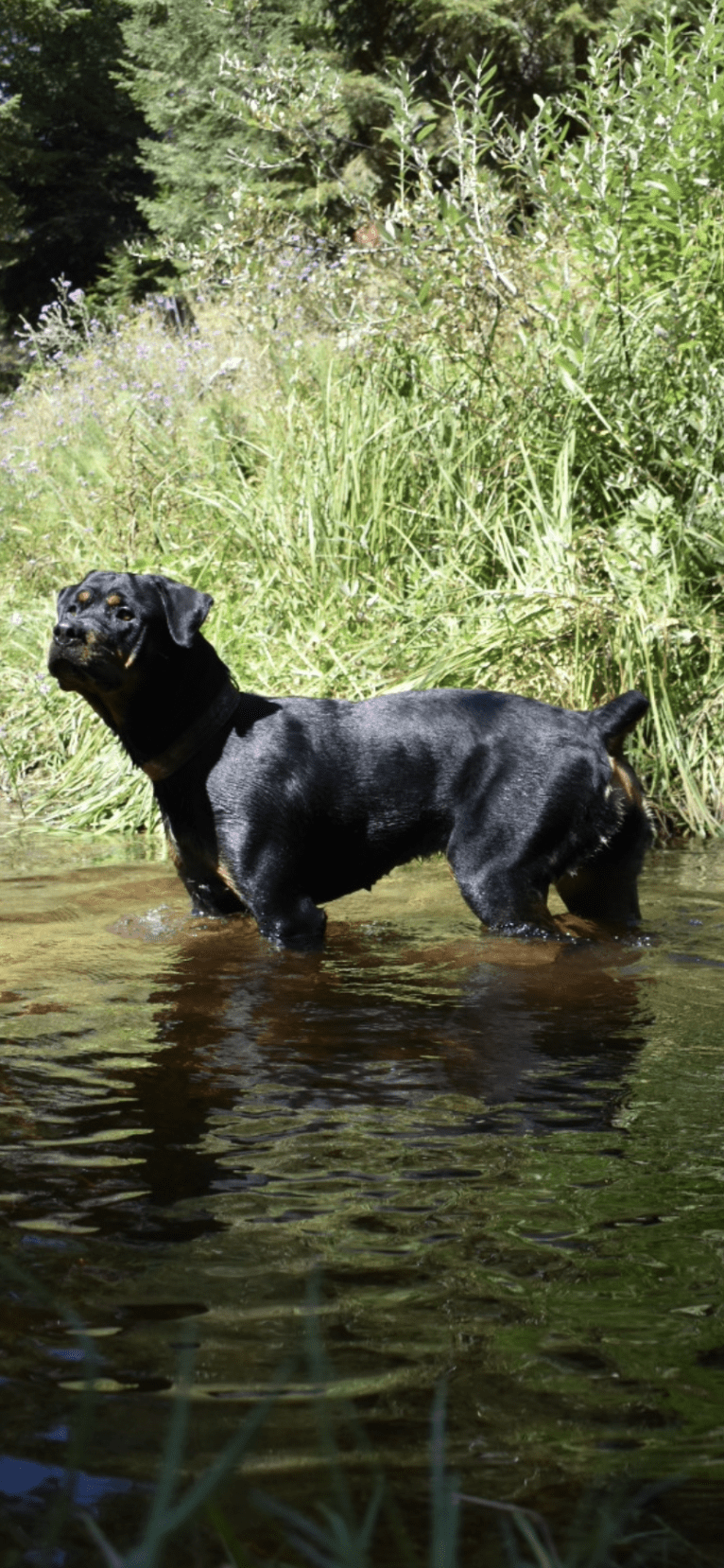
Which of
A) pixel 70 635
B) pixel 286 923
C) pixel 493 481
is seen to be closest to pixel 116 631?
pixel 70 635

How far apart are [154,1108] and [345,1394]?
1.33 metres

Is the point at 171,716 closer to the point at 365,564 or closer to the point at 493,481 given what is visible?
the point at 365,564

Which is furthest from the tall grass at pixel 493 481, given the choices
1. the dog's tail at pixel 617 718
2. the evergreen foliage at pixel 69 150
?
the evergreen foliage at pixel 69 150

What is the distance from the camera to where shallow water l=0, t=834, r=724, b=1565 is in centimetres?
172

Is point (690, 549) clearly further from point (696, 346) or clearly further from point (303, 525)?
point (303, 525)

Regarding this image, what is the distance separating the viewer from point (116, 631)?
4.59 meters

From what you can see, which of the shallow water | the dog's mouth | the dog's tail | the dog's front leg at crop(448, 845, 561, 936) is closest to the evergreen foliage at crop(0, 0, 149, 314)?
the dog's mouth

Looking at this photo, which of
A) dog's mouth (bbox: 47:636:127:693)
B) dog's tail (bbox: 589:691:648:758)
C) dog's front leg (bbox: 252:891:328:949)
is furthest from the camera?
dog's tail (bbox: 589:691:648:758)

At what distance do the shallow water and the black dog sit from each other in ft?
0.99

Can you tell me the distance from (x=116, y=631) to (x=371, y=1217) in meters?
2.61

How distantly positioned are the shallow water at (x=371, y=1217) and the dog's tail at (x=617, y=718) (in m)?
0.75

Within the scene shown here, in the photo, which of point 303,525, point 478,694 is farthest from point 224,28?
point 478,694

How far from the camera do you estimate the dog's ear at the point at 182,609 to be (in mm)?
4664

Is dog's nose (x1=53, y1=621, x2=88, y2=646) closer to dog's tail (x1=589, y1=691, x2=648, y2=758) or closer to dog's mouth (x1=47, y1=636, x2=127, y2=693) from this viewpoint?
dog's mouth (x1=47, y1=636, x2=127, y2=693)
